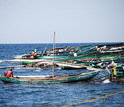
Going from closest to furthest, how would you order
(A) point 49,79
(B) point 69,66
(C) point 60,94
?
(C) point 60,94
(A) point 49,79
(B) point 69,66

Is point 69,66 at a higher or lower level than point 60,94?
higher

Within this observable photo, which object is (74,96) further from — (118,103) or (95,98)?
(118,103)

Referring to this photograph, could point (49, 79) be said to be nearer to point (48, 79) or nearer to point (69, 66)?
point (48, 79)

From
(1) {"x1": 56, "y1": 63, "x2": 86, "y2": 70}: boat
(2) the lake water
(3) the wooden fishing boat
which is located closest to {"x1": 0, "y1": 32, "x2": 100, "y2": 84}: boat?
(3) the wooden fishing boat

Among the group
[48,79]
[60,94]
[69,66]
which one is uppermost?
[69,66]

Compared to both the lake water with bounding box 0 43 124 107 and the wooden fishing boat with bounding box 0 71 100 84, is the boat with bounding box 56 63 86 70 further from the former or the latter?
the lake water with bounding box 0 43 124 107

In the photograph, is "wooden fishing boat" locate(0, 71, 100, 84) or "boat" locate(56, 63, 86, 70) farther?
"boat" locate(56, 63, 86, 70)

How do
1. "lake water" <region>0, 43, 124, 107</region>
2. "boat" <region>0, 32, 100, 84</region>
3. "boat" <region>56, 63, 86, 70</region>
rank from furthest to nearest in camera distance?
"boat" <region>56, 63, 86, 70</region> → "boat" <region>0, 32, 100, 84</region> → "lake water" <region>0, 43, 124, 107</region>

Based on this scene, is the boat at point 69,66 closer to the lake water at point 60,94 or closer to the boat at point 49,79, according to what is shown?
the boat at point 49,79

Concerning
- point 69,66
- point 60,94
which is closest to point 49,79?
point 60,94

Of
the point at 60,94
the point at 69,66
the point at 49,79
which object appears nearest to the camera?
the point at 60,94

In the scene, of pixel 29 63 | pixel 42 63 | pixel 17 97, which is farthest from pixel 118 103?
pixel 29 63

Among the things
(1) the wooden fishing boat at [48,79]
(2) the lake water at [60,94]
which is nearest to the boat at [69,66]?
(1) the wooden fishing boat at [48,79]

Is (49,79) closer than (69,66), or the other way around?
(49,79)
